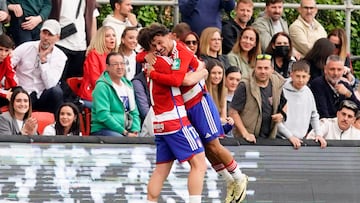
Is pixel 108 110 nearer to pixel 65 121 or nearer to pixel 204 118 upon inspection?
pixel 65 121

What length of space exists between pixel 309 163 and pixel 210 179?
1.18 metres

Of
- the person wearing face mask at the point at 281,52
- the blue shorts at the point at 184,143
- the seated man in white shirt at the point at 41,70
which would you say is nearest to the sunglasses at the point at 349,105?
the person wearing face mask at the point at 281,52

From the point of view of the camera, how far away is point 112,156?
42.7 feet

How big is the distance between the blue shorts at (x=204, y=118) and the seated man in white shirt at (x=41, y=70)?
3499 mm

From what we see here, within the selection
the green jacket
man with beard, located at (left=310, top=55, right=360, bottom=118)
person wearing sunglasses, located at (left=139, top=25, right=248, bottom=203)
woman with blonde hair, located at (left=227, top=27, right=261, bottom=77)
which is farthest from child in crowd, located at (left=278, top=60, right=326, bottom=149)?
person wearing sunglasses, located at (left=139, top=25, right=248, bottom=203)

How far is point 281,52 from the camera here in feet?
51.4

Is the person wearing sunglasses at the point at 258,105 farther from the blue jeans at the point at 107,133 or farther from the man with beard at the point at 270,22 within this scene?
the man with beard at the point at 270,22

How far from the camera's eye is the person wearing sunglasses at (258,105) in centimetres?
1362

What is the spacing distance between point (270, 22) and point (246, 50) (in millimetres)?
1209

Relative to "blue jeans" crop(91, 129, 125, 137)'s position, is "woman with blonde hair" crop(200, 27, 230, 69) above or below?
above

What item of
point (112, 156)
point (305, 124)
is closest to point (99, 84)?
point (112, 156)

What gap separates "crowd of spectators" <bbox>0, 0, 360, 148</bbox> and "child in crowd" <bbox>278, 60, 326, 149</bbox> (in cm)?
1

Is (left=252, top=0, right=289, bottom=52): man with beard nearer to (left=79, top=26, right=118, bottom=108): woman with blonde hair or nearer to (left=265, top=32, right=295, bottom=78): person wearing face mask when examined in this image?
(left=265, top=32, right=295, bottom=78): person wearing face mask

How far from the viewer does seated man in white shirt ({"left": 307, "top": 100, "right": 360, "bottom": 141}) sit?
14.4 metres
